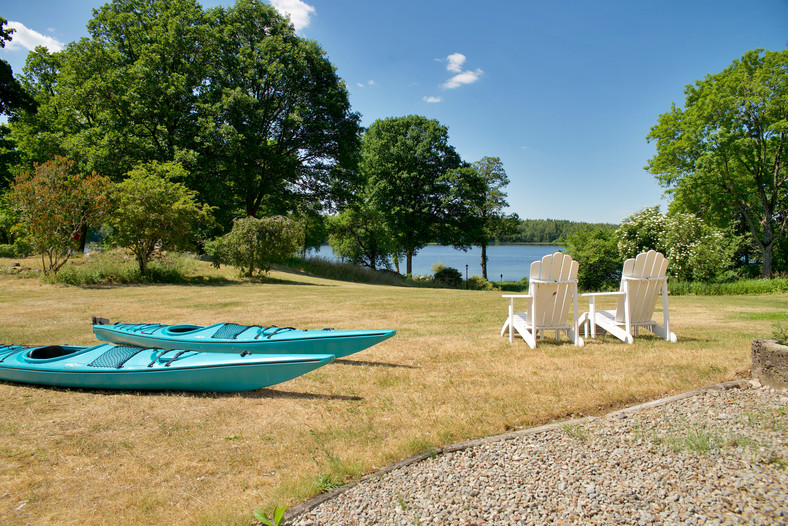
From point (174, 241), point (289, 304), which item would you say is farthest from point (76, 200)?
point (289, 304)

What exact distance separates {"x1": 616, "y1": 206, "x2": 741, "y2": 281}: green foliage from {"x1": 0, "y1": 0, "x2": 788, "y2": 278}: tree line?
0.65 metres

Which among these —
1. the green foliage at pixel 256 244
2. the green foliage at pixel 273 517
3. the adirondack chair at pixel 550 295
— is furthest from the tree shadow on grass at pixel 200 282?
the green foliage at pixel 273 517

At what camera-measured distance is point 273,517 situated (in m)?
2.26

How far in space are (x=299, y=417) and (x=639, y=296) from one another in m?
4.97

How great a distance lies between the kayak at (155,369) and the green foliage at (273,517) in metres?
1.61

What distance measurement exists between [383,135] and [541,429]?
30.8 m

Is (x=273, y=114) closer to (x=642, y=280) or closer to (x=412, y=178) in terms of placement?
A: (x=412, y=178)

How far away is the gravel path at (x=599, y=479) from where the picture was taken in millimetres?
2195

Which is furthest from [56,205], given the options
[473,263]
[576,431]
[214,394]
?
[473,263]

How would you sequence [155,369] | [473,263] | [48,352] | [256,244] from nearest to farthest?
[155,369], [48,352], [256,244], [473,263]

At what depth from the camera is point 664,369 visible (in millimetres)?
4543

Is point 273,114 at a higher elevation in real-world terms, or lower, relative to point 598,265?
higher

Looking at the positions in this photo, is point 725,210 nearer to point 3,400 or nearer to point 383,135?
point 383,135

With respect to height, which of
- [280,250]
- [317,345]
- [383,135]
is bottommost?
[317,345]
